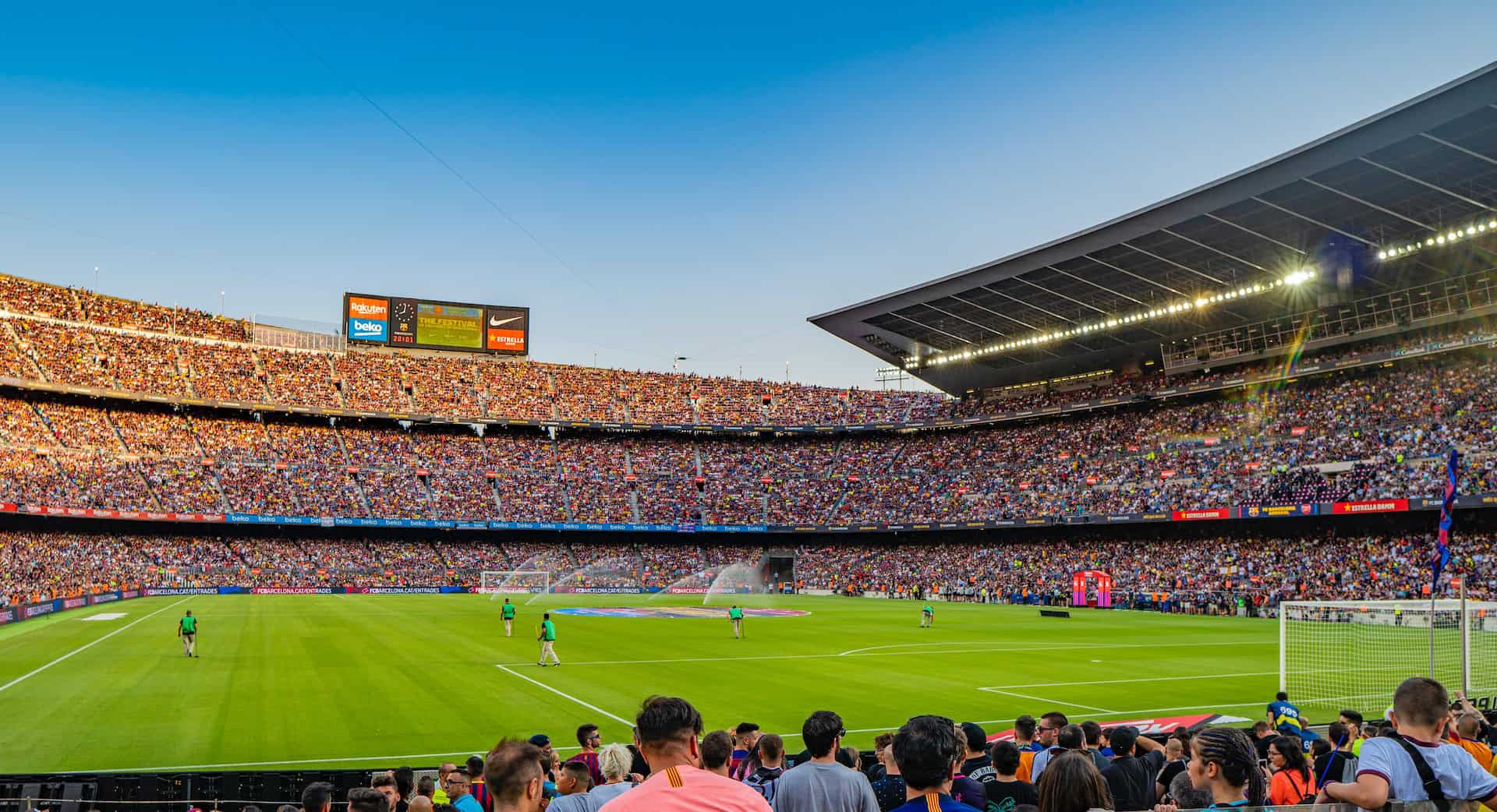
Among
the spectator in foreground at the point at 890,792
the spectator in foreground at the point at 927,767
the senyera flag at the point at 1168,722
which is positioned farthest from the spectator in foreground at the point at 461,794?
the senyera flag at the point at 1168,722

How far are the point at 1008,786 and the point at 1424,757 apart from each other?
2607mm

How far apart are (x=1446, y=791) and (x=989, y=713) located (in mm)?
16739

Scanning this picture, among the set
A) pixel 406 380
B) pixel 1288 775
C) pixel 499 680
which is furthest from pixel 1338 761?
pixel 406 380

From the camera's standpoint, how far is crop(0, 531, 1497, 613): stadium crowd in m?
51.5

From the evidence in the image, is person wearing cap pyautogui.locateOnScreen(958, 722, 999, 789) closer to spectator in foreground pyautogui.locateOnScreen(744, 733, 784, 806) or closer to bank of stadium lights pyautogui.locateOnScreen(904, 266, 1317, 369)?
spectator in foreground pyautogui.locateOnScreen(744, 733, 784, 806)

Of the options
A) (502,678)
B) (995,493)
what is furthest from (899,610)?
(502,678)

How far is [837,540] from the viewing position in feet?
296

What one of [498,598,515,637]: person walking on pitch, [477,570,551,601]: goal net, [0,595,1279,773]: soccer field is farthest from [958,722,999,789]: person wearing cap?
[477,570,551,601]: goal net

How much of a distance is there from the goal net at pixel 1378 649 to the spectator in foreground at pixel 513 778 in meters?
19.1

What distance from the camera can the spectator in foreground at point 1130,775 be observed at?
8031 millimetres

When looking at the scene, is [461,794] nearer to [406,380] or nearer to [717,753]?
[717,753]

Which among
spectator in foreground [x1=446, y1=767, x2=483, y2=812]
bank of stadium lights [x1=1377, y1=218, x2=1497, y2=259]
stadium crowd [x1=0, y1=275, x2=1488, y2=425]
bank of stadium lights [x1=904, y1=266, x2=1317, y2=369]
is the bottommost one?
spectator in foreground [x1=446, y1=767, x2=483, y2=812]

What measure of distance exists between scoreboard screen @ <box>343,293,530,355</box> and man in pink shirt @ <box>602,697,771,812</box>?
99.6m

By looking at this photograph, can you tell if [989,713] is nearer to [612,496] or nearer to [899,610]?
[899,610]
